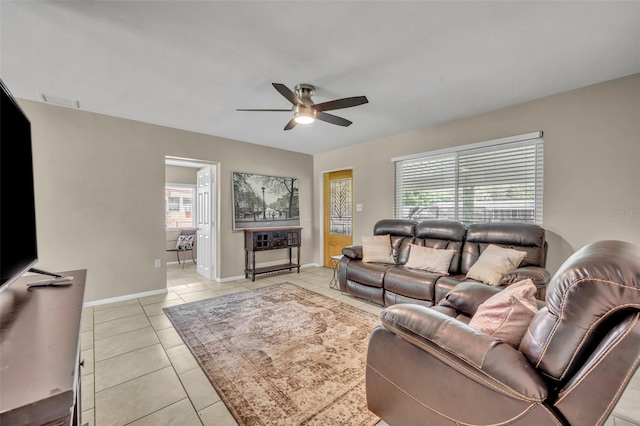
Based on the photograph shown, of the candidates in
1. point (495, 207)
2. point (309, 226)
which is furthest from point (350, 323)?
point (309, 226)

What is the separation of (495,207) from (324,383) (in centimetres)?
301

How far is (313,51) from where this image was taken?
2.11 metres

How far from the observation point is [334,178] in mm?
5738

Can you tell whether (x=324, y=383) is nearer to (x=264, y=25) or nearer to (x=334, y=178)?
(x=264, y=25)

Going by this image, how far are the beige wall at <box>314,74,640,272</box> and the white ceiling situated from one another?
187 mm

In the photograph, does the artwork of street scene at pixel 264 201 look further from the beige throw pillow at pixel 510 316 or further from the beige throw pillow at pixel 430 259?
the beige throw pillow at pixel 510 316

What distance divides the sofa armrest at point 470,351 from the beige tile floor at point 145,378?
0.74 meters

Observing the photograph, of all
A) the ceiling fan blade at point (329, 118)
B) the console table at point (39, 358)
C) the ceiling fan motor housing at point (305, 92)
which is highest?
the ceiling fan motor housing at point (305, 92)

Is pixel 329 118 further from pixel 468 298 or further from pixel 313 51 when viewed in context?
pixel 468 298

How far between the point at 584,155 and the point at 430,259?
1886 millimetres

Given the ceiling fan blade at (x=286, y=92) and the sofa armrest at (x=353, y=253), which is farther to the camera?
the sofa armrest at (x=353, y=253)

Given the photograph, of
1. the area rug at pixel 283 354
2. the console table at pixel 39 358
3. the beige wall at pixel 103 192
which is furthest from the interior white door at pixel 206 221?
the console table at pixel 39 358

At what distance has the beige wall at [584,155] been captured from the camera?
2.52 meters

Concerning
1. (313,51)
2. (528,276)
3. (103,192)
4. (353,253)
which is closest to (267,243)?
(353,253)
